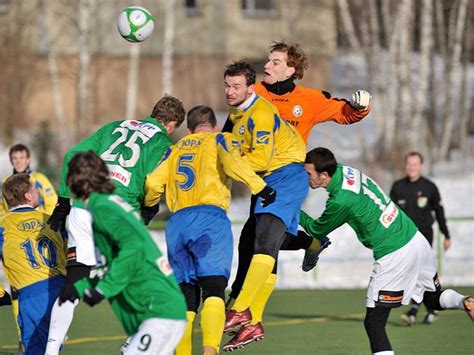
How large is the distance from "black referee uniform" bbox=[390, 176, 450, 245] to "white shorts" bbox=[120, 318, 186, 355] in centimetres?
788

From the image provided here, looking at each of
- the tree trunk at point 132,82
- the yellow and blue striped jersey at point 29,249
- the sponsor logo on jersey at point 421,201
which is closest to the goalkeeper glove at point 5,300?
the yellow and blue striped jersey at point 29,249

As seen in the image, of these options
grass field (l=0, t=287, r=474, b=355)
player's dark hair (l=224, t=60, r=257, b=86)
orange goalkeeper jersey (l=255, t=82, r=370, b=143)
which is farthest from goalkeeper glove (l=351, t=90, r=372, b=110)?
grass field (l=0, t=287, r=474, b=355)

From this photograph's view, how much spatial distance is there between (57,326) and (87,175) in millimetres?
2361

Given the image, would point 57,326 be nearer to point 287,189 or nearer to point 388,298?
point 287,189

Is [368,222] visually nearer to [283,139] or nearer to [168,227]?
[283,139]

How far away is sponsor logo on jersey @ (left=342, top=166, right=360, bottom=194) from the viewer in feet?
30.7

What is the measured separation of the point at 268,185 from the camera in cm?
930

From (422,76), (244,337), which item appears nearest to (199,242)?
(244,337)

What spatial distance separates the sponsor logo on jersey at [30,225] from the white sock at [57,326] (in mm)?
673

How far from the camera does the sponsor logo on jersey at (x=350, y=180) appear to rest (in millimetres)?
9359

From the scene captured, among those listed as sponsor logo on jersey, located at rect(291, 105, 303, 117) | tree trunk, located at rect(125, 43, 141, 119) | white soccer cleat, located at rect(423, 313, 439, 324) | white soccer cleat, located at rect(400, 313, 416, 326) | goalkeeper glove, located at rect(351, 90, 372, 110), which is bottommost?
white soccer cleat, located at rect(423, 313, 439, 324)

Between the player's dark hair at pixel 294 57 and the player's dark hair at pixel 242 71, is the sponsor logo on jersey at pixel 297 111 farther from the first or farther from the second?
the player's dark hair at pixel 242 71

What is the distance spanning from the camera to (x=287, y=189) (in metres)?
9.41

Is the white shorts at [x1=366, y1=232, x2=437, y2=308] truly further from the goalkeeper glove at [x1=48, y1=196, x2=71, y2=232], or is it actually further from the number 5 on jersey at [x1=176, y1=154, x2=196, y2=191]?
the goalkeeper glove at [x1=48, y1=196, x2=71, y2=232]
